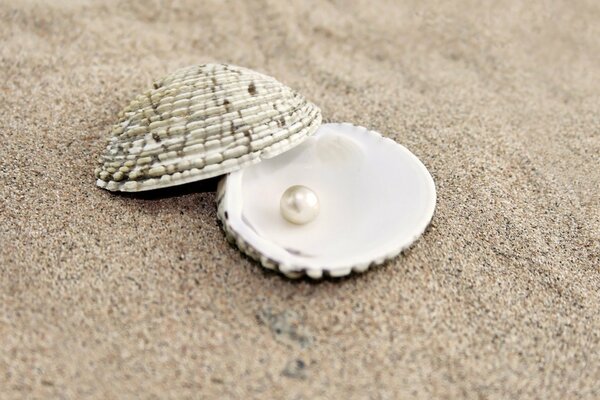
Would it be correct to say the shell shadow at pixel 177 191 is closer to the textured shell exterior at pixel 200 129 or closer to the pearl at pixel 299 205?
the textured shell exterior at pixel 200 129

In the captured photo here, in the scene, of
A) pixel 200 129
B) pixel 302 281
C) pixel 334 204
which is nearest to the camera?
pixel 302 281

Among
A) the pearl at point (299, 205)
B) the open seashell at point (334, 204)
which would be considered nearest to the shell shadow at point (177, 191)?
the open seashell at point (334, 204)

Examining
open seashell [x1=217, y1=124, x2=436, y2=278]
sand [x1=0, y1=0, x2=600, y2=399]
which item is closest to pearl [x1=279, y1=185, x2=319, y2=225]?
open seashell [x1=217, y1=124, x2=436, y2=278]

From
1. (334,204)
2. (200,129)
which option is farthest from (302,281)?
(200,129)

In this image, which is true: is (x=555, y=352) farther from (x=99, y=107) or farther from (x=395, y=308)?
(x=99, y=107)

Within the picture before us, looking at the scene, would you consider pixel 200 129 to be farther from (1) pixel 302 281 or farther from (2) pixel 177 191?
(1) pixel 302 281
